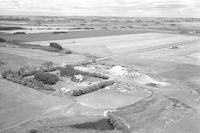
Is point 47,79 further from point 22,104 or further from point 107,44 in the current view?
point 107,44

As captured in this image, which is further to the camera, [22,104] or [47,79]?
[47,79]

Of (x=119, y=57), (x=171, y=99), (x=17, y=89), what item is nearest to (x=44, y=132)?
(x=17, y=89)

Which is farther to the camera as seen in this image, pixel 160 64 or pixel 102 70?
pixel 160 64

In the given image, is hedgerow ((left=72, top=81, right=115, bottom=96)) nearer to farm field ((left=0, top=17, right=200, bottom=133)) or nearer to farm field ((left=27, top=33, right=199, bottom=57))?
farm field ((left=0, top=17, right=200, bottom=133))

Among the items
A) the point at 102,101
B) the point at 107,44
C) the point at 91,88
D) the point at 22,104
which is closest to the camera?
the point at 22,104

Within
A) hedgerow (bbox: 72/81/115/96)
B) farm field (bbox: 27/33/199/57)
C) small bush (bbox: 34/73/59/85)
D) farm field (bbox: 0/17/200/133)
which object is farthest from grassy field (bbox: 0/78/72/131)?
farm field (bbox: 27/33/199/57)

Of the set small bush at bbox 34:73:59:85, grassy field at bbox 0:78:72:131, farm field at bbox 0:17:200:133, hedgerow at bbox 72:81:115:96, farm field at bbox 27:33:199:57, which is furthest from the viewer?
farm field at bbox 27:33:199:57

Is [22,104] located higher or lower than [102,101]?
higher

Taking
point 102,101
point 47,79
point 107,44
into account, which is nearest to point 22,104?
point 102,101

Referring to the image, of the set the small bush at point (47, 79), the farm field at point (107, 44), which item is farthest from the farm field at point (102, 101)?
the farm field at point (107, 44)

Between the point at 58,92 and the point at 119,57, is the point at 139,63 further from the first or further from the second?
the point at 58,92

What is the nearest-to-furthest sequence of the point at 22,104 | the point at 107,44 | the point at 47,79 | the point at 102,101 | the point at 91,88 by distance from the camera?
the point at 22,104, the point at 102,101, the point at 91,88, the point at 47,79, the point at 107,44
